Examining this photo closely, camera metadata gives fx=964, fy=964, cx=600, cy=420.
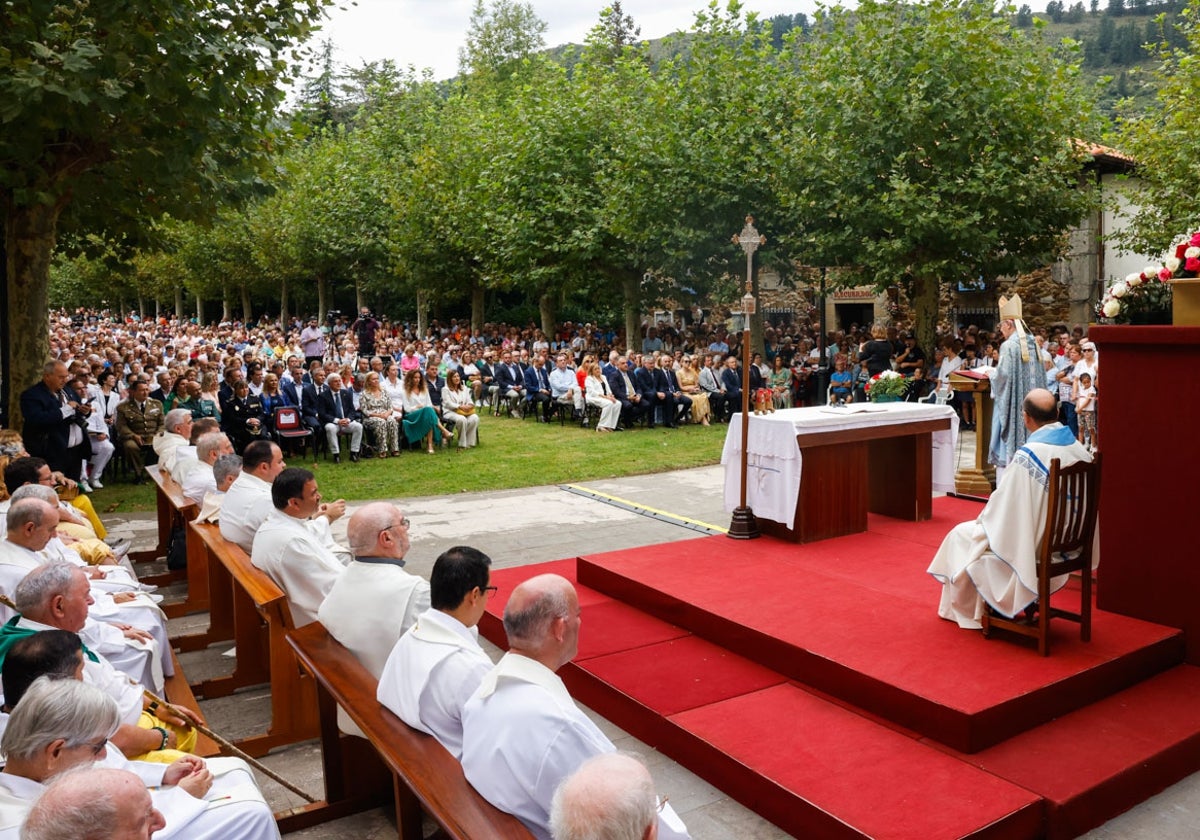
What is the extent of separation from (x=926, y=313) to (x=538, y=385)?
7348mm

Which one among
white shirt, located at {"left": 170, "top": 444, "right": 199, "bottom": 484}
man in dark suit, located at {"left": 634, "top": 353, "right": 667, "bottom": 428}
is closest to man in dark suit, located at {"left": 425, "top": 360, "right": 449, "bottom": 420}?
man in dark suit, located at {"left": 634, "top": 353, "right": 667, "bottom": 428}

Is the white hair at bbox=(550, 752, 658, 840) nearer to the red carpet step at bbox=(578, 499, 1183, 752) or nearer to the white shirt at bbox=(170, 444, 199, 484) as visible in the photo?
the red carpet step at bbox=(578, 499, 1183, 752)

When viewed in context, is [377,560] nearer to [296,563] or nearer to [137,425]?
[296,563]

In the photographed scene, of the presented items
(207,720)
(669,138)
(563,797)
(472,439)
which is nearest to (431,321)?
(669,138)

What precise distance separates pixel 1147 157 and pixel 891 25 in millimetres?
4952

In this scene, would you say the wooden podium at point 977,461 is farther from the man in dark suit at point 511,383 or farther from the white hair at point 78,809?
the man in dark suit at point 511,383

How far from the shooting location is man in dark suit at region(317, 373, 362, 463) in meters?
13.6

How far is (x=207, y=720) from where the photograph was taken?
5215 mm

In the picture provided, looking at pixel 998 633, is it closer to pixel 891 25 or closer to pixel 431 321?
pixel 891 25

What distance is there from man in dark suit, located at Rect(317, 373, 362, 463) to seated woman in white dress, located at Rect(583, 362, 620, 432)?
13.8 feet

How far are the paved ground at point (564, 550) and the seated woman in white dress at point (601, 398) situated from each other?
12.3ft

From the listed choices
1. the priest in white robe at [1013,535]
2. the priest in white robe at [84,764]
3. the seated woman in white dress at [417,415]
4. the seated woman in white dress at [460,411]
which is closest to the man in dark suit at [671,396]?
the seated woman in white dress at [460,411]

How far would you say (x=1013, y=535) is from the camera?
5105 millimetres

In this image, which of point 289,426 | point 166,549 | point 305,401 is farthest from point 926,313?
point 166,549
